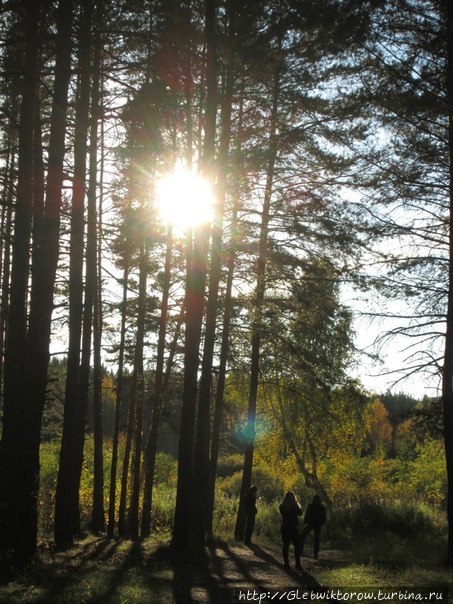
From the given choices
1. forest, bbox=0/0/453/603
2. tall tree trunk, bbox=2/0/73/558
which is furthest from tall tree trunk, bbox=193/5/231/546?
tall tree trunk, bbox=2/0/73/558

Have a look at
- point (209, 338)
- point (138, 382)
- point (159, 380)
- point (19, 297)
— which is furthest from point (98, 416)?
point (19, 297)

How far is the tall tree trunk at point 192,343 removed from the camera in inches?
488

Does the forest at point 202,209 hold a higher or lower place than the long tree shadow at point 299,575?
higher

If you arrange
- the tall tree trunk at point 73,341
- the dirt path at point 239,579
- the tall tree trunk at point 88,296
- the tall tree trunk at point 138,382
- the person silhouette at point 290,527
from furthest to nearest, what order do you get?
the tall tree trunk at point 138,382 → the tall tree trunk at point 88,296 → the tall tree trunk at point 73,341 → the person silhouette at point 290,527 → the dirt path at point 239,579

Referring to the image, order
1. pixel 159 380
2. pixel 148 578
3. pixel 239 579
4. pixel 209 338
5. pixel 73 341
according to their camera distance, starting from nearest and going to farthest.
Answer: pixel 148 578 → pixel 239 579 → pixel 73 341 → pixel 209 338 → pixel 159 380

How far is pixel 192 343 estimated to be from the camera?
13000 mm

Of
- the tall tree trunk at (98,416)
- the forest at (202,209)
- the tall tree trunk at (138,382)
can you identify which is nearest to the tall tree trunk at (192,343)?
the forest at (202,209)

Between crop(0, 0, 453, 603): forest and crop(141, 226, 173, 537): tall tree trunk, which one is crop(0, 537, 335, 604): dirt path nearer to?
crop(0, 0, 453, 603): forest

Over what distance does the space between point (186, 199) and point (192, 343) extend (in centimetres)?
380

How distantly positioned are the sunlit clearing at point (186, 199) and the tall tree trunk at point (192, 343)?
817 millimetres

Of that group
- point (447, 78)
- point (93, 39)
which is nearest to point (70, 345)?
point (93, 39)

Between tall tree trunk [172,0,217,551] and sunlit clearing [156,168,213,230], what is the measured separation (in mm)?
817

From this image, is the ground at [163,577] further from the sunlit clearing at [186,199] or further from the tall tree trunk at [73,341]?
the sunlit clearing at [186,199]

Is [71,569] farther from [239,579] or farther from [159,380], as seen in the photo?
[159,380]
